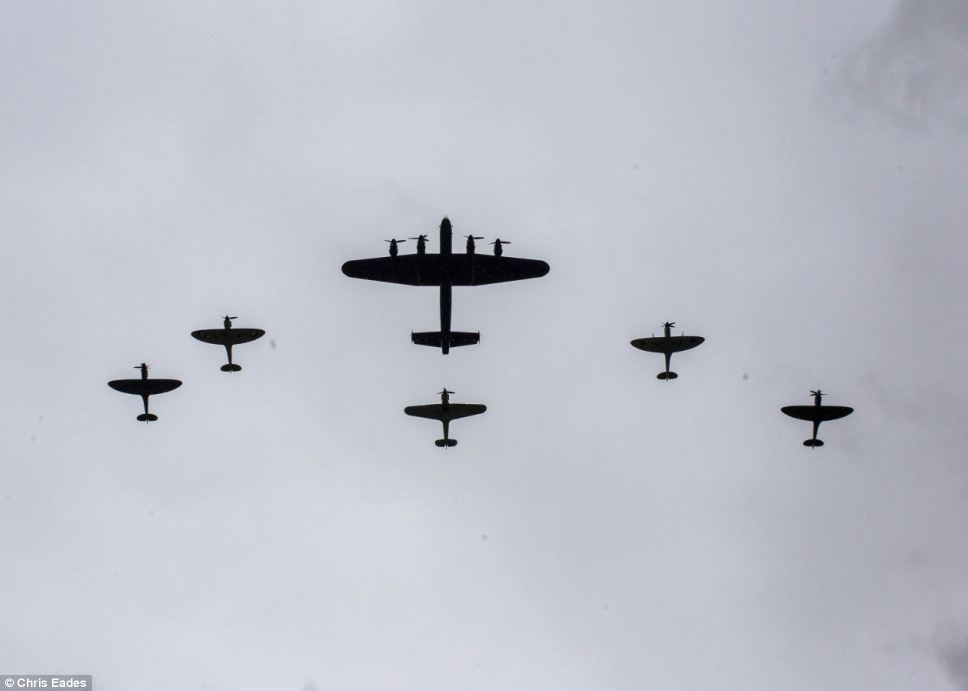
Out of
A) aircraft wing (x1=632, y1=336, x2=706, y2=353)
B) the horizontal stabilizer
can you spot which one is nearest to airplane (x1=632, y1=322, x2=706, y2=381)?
aircraft wing (x1=632, y1=336, x2=706, y2=353)

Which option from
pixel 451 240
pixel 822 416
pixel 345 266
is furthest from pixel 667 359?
pixel 345 266

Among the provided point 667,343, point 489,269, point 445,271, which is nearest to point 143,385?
point 445,271

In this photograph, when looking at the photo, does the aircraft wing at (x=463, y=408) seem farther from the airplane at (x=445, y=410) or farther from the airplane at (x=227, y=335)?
the airplane at (x=227, y=335)

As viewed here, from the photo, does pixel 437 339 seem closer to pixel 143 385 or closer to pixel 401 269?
pixel 401 269

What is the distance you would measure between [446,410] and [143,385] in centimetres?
1588

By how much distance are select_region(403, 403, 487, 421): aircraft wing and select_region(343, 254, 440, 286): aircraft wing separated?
716 centimetres

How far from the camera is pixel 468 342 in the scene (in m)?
64.1

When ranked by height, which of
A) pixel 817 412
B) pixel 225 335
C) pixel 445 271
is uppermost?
pixel 445 271

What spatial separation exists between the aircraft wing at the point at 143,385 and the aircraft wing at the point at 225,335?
2.77 metres

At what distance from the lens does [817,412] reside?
208ft

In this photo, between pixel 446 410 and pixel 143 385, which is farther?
pixel 446 410

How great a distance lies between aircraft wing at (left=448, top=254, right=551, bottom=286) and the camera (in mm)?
62031

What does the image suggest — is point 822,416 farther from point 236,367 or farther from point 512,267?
point 236,367

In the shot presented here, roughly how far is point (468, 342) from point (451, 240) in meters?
6.15
